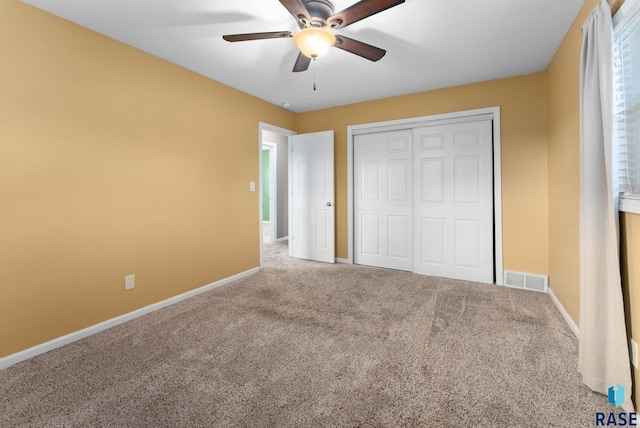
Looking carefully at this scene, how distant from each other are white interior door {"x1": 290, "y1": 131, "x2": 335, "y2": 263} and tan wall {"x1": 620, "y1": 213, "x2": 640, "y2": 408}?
11.1 ft

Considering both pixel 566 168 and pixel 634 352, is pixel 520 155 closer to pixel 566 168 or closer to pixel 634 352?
pixel 566 168

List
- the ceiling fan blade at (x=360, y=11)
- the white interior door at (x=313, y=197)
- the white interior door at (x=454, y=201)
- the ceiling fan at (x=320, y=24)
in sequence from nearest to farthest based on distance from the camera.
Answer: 1. the ceiling fan blade at (x=360, y=11)
2. the ceiling fan at (x=320, y=24)
3. the white interior door at (x=454, y=201)
4. the white interior door at (x=313, y=197)

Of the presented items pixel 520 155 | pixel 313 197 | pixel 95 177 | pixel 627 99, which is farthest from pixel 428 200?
pixel 95 177

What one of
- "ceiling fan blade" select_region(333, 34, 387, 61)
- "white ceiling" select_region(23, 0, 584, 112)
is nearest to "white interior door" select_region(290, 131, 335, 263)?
"white ceiling" select_region(23, 0, 584, 112)

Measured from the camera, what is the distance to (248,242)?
13.0 feet

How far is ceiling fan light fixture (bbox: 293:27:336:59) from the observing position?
1.83 metres

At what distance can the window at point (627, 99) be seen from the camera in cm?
143

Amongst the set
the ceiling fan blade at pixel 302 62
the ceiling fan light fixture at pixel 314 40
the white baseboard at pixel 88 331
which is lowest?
the white baseboard at pixel 88 331

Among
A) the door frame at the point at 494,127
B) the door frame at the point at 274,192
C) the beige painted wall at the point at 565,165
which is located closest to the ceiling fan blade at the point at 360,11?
the beige painted wall at the point at 565,165

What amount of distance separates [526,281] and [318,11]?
353 cm

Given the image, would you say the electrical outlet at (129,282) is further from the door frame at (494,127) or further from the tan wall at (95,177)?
the door frame at (494,127)

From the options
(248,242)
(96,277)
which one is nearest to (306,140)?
(248,242)

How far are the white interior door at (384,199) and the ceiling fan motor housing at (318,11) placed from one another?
7.96 feet

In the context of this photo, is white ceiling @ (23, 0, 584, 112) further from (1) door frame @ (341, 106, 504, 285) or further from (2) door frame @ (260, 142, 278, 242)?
(2) door frame @ (260, 142, 278, 242)
